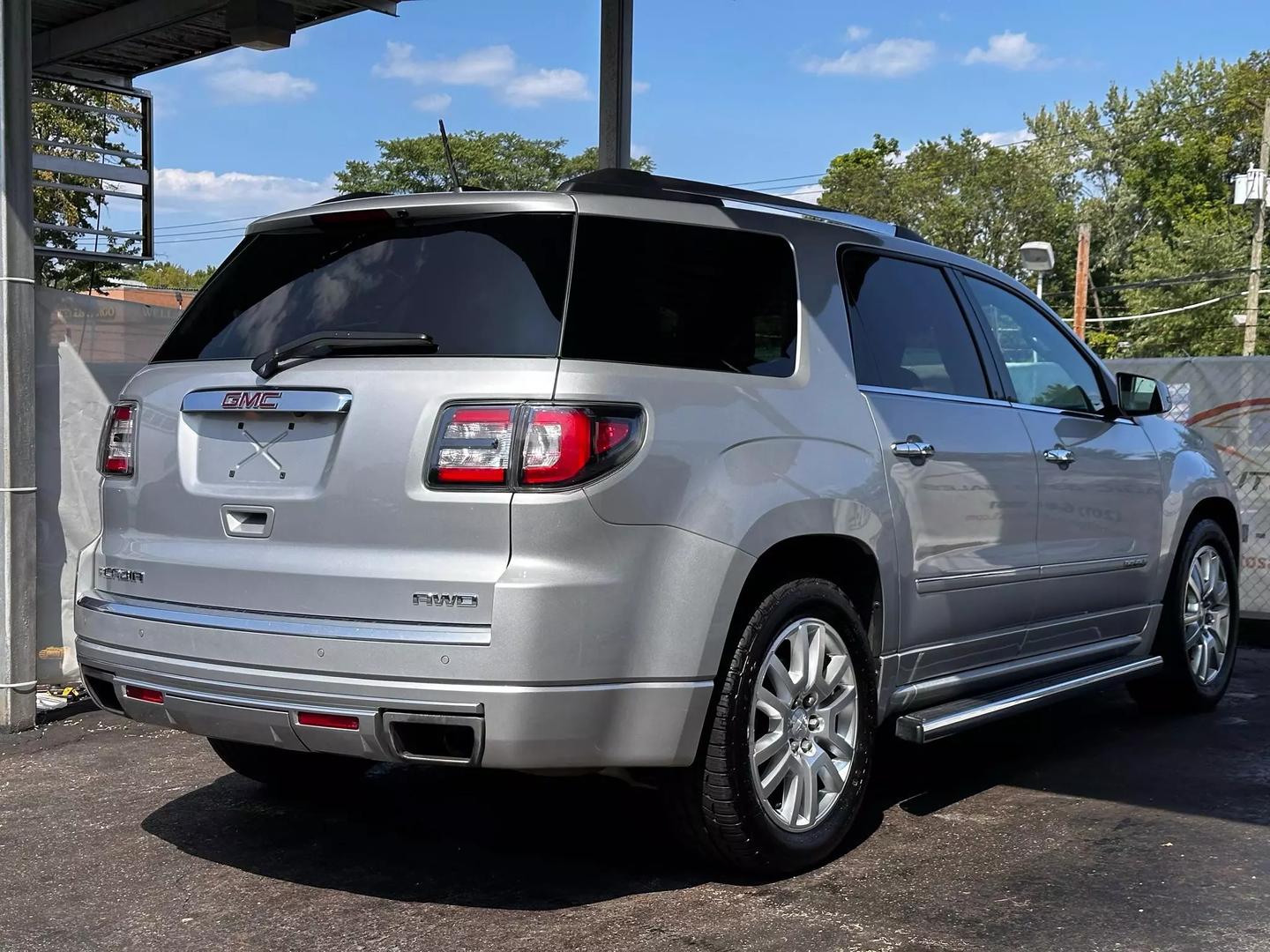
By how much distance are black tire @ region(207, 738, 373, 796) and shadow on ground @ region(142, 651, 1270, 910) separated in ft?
0.23

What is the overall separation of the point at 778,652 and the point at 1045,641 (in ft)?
5.84

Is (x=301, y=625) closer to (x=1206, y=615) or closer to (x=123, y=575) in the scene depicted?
(x=123, y=575)

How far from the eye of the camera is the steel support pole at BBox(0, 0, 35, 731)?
20.1 ft

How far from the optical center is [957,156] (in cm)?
6062

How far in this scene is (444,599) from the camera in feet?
11.3

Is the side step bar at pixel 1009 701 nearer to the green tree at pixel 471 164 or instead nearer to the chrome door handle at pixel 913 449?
the chrome door handle at pixel 913 449

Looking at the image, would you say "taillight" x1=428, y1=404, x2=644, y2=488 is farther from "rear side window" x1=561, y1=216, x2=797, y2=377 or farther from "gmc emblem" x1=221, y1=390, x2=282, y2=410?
"gmc emblem" x1=221, y1=390, x2=282, y2=410

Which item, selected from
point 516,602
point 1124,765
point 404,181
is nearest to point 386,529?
point 516,602

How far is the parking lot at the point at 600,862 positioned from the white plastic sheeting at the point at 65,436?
106cm

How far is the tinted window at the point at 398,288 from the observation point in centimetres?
364

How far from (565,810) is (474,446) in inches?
72.0

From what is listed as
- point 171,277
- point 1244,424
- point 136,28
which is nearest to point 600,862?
point 1244,424

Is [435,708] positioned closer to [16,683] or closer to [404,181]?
[16,683]

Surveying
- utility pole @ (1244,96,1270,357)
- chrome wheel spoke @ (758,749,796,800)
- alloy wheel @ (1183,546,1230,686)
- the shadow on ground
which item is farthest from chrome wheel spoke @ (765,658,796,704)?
utility pole @ (1244,96,1270,357)
